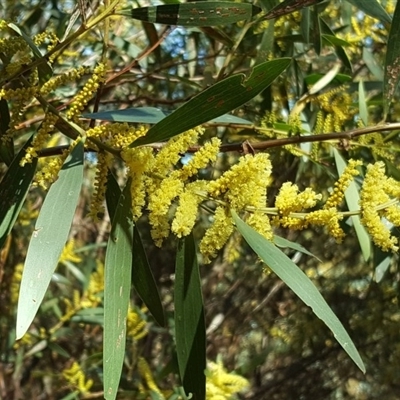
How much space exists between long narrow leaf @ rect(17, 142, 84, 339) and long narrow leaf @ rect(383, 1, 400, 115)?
518 mm

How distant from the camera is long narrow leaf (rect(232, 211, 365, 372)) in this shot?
2.90 feet

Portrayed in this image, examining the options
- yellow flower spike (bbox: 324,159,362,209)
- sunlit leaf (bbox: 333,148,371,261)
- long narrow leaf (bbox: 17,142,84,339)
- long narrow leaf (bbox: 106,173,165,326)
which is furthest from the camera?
sunlit leaf (bbox: 333,148,371,261)

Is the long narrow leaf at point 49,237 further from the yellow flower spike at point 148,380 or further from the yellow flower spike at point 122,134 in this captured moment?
the yellow flower spike at point 148,380

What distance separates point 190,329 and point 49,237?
0.92ft

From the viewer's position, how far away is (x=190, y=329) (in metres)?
1.04

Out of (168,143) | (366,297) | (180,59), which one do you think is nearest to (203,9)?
(168,143)

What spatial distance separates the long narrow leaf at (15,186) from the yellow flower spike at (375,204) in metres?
0.49

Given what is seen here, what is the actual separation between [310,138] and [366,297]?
2.16m

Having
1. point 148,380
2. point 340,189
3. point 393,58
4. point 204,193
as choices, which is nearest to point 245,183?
point 204,193

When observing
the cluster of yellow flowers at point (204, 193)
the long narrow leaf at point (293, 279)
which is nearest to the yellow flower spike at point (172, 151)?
the cluster of yellow flowers at point (204, 193)

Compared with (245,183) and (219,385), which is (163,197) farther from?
(219,385)

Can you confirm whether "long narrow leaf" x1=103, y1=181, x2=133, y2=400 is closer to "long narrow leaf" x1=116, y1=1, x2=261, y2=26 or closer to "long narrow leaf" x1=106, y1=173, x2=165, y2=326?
"long narrow leaf" x1=106, y1=173, x2=165, y2=326

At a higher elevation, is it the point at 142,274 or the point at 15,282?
the point at 142,274

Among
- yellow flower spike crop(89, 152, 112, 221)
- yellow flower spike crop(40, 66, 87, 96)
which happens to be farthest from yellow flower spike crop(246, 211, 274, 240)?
yellow flower spike crop(40, 66, 87, 96)
